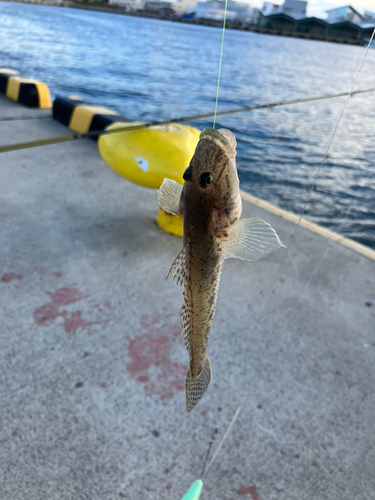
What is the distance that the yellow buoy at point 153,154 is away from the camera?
4406 mm

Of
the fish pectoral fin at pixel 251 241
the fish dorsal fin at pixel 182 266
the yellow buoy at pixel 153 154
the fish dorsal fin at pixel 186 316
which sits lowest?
the yellow buoy at pixel 153 154

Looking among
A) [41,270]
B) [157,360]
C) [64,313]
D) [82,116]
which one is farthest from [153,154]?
[82,116]

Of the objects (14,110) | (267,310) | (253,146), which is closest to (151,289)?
(267,310)

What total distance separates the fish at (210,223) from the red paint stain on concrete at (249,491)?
1611 mm

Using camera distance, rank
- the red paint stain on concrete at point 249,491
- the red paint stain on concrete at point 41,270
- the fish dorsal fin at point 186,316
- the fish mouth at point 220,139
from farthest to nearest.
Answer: the red paint stain on concrete at point 41,270
the red paint stain on concrete at point 249,491
the fish dorsal fin at point 186,316
the fish mouth at point 220,139

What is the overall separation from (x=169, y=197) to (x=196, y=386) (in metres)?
1.03

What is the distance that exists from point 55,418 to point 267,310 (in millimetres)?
2413

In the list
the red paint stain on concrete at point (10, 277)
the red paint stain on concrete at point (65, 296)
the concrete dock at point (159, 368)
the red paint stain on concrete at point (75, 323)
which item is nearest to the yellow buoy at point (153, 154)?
the concrete dock at point (159, 368)

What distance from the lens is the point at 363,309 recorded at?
159 inches

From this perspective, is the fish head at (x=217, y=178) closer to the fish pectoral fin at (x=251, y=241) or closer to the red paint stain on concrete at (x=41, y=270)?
the fish pectoral fin at (x=251, y=241)

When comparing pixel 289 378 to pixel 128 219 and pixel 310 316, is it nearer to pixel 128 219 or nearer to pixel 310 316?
pixel 310 316

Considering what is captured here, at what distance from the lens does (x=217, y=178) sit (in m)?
1.27

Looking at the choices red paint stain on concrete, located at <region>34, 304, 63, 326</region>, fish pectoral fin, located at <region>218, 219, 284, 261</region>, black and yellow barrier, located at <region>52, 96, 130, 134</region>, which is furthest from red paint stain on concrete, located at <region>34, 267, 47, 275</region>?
black and yellow barrier, located at <region>52, 96, 130, 134</region>

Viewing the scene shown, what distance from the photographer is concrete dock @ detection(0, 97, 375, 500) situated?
242 cm
